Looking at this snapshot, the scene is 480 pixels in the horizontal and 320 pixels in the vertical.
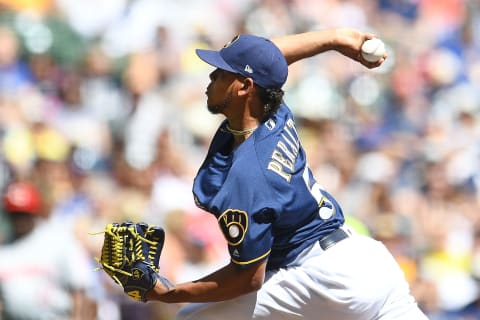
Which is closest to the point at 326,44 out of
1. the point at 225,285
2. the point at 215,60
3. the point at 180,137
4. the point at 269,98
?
the point at 269,98

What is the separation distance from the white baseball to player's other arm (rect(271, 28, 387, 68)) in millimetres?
30

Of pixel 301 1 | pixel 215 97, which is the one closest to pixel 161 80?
pixel 301 1

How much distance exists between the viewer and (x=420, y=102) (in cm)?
1137

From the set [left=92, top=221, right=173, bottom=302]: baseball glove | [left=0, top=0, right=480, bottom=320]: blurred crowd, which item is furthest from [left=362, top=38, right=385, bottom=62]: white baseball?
[left=0, top=0, right=480, bottom=320]: blurred crowd

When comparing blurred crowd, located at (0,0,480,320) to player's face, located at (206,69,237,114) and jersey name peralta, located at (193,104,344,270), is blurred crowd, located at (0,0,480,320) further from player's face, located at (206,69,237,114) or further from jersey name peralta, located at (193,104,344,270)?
player's face, located at (206,69,237,114)

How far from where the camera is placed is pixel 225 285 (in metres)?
4.37

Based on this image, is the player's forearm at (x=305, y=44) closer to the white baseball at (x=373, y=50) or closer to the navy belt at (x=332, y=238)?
the white baseball at (x=373, y=50)

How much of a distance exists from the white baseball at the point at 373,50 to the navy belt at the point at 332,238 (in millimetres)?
867

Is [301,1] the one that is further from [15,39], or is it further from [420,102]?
[15,39]

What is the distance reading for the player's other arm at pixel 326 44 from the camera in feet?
16.4

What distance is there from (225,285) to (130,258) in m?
0.44

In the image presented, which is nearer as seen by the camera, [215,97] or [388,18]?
[215,97]

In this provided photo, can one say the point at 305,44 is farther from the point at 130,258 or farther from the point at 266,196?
the point at 130,258

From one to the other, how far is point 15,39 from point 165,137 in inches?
80.0
